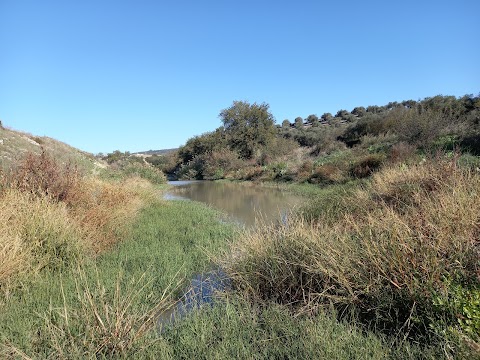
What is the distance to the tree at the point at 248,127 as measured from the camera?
143ft

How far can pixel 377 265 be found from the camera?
3.57m

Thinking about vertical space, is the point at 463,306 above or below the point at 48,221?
below

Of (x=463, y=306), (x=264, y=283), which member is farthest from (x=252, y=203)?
(x=463, y=306)

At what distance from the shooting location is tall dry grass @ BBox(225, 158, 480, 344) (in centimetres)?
334

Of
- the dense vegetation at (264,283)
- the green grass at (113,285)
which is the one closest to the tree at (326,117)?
the green grass at (113,285)

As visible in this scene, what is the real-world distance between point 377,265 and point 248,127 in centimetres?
4173

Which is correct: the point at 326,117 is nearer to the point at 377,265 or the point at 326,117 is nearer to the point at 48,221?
the point at 48,221

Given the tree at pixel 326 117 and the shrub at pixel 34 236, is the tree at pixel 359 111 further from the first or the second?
the shrub at pixel 34 236

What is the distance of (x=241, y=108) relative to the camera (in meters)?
45.9

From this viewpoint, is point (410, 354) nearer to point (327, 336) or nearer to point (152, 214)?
point (327, 336)

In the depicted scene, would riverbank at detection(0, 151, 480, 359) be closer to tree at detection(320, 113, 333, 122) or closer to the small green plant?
the small green plant

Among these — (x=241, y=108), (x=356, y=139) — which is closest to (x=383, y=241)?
(x=356, y=139)

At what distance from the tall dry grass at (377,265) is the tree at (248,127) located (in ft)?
126

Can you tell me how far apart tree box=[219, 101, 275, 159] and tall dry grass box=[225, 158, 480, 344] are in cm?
3855
